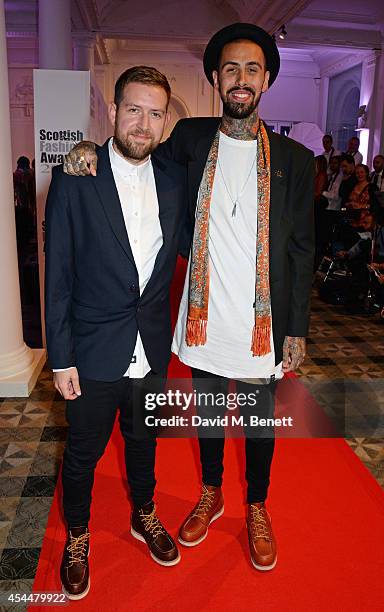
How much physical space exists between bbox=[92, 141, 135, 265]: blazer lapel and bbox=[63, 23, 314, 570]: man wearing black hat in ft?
0.98

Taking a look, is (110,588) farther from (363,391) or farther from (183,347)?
(363,391)

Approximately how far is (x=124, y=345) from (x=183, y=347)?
347mm

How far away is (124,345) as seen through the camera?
6.34 feet

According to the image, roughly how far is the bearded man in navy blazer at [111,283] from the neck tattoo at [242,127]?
0.73ft

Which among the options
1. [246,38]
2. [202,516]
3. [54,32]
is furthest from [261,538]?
[54,32]

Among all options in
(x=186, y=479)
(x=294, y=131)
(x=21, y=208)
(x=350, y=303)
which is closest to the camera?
(x=186, y=479)

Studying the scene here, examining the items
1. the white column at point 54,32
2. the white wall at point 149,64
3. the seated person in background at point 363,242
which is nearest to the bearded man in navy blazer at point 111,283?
the seated person in background at point 363,242

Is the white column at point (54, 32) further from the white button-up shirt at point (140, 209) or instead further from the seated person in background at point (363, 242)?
the white button-up shirt at point (140, 209)

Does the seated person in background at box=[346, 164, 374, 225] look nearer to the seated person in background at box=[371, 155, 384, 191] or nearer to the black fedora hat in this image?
the seated person in background at box=[371, 155, 384, 191]

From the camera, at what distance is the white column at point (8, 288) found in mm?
3555

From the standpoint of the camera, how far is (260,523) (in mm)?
2229

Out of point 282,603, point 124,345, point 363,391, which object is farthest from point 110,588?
point 363,391

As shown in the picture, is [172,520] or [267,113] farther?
[267,113]

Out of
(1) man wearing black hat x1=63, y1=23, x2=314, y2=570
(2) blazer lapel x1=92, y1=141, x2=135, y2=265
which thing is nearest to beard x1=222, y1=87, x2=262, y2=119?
(1) man wearing black hat x1=63, y1=23, x2=314, y2=570
